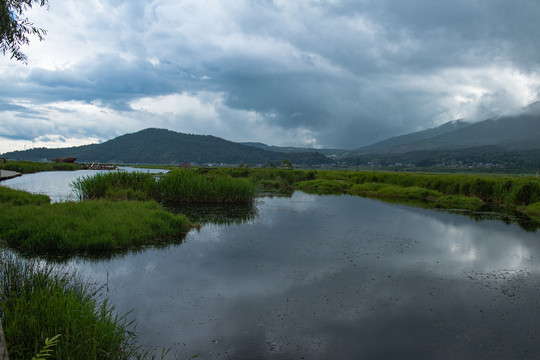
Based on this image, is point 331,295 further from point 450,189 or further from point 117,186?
point 450,189

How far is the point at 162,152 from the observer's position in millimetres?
147750

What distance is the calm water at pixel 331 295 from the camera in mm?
5992

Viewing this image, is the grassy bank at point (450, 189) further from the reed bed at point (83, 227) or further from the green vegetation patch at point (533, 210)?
the reed bed at point (83, 227)

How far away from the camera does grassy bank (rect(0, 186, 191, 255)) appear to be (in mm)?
10625

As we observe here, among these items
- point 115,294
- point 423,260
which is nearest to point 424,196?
point 423,260

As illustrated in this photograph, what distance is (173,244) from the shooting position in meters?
12.5

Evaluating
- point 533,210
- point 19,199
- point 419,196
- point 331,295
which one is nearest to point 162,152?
point 419,196

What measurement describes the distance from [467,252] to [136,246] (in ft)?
38.1

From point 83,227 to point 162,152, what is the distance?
142 meters

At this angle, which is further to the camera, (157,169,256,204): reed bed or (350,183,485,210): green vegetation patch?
(350,183,485,210): green vegetation patch

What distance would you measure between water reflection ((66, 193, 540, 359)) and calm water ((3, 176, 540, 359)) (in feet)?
0.10

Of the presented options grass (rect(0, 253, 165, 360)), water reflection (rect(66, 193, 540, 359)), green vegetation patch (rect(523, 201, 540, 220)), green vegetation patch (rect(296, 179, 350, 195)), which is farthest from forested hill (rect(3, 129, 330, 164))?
grass (rect(0, 253, 165, 360))

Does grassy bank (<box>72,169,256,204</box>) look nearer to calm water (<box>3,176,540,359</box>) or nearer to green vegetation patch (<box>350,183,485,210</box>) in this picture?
calm water (<box>3,176,540,359</box>)

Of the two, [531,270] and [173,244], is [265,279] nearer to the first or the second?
[173,244]
